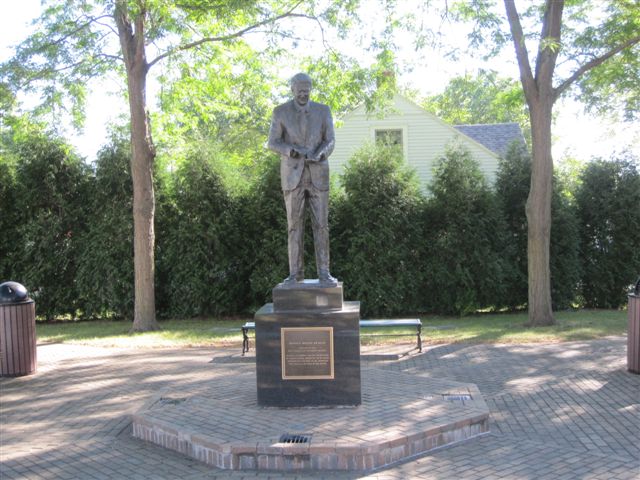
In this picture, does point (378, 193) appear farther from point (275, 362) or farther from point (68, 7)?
point (275, 362)

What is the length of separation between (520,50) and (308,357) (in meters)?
9.38

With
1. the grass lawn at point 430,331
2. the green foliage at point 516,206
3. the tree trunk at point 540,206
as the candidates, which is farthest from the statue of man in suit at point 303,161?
the green foliage at point 516,206

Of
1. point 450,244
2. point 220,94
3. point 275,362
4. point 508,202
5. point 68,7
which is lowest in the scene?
point 275,362

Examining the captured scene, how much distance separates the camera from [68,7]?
43.7 feet

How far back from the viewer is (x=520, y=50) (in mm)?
13148

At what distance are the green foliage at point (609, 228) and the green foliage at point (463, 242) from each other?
257cm

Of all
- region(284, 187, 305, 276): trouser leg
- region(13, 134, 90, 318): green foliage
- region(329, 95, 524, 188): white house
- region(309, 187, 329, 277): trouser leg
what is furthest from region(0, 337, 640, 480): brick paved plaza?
region(329, 95, 524, 188): white house

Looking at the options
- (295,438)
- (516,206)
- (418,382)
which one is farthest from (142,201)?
(295,438)

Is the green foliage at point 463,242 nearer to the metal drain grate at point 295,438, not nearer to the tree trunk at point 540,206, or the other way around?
the tree trunk at point 540,206

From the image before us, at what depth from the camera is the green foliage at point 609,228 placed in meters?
16.2

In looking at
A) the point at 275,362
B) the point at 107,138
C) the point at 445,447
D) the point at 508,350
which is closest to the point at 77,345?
the point at 107,138

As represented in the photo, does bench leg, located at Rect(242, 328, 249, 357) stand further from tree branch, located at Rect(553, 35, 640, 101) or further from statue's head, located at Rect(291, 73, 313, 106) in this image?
tree branch, located at Rect(553, 35, 640, 101)

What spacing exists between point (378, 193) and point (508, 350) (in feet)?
19.1

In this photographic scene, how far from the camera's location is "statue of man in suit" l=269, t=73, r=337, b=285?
22.6 ft
